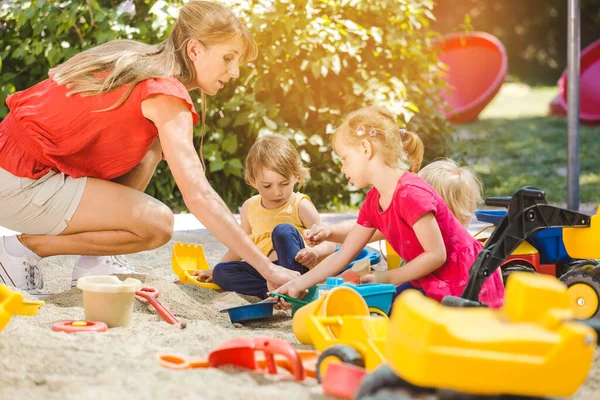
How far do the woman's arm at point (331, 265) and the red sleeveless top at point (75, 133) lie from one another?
0.71 m

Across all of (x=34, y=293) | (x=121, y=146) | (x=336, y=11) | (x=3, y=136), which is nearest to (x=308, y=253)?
(x=121, y=146)

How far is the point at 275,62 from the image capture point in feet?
18.7

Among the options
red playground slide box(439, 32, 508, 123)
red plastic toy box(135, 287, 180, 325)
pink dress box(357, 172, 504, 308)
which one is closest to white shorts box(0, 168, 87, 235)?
red plastic toy box(135, 287, 180, 325)

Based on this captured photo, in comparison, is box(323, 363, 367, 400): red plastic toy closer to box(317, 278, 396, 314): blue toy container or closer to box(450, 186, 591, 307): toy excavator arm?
box(450, 186, 591, 307): toy excavator arm

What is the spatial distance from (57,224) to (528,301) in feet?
6.94

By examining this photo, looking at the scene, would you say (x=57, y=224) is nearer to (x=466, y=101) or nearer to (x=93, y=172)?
(x=93, y=172)

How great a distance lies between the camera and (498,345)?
1.41 meters

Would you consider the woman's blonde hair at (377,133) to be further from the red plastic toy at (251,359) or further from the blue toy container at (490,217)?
the red plastic toy at (251,359)

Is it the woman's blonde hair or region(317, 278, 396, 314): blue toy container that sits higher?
the woman's blonde hair

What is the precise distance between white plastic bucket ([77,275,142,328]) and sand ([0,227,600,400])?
57mm

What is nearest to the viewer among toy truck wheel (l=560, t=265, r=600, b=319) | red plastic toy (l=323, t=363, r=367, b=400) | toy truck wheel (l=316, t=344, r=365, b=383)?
red plastic toy (l=323, t=363, r=367, b=400)

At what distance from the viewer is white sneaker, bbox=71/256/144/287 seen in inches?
127

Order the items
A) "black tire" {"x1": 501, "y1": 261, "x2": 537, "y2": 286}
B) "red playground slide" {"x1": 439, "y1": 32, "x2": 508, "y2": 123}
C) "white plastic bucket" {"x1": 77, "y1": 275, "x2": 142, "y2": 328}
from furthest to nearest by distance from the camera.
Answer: "red playground slide" {"x1": 439, "y1": 32, "x2": 508, "y2": 123} < "black tire" {"x1": 501, "y1": 261, "x2": 537, "y2": 286} < "white plastic bucket" {"x1": 77, "y1": 275, "x2": 142, "y2": 328}

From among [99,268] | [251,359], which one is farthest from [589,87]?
[251,359]
